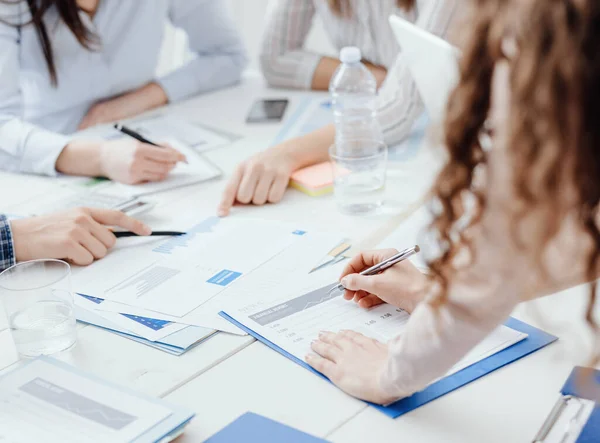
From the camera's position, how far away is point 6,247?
4.10ft

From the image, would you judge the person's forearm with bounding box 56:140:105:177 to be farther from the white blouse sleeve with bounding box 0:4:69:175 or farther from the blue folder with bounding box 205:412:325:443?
the blue folder with bounding box 205:412:325:443

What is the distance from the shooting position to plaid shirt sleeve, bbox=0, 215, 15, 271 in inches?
49.2

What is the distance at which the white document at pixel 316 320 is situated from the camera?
3.18 ft

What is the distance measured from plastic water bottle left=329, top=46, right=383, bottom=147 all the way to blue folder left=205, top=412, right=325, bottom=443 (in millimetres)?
825

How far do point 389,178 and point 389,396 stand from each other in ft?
2.32

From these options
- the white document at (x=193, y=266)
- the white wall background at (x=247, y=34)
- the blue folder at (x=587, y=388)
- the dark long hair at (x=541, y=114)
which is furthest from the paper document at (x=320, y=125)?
the white wall background at (x=247, y=34)

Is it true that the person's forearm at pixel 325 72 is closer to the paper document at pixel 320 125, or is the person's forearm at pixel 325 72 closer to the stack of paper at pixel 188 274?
the paper document at pixel 320 125

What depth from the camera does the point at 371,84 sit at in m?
1.83

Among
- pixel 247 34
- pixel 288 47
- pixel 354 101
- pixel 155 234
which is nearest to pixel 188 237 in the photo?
pixel 155 234

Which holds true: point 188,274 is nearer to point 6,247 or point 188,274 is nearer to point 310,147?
point 6,247

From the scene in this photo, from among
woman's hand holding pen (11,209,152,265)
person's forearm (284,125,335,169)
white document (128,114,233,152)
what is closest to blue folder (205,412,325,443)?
woman's hand holding pen (11,209,152,265)

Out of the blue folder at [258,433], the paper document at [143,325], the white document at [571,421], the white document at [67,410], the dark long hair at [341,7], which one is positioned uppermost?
the dark long hair at [341,7]

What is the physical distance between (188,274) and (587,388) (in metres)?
0.62

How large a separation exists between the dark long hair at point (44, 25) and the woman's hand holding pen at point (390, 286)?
1134mm
